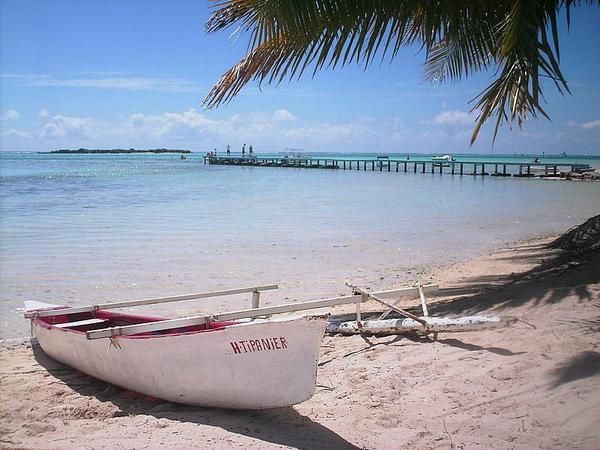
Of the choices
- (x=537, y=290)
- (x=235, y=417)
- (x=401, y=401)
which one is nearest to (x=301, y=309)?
(x=235, y=417)

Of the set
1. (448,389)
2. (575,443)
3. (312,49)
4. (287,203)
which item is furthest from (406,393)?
(287,203)

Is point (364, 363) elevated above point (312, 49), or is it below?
below

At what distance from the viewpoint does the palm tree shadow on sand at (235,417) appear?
12.2 feet

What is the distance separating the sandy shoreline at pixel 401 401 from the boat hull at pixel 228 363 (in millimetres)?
165

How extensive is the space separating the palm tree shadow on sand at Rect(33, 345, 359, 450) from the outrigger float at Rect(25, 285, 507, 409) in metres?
0.09

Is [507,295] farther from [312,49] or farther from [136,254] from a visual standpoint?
[136,254]

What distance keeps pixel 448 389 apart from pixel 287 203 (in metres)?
20.7

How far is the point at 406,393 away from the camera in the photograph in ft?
13.4

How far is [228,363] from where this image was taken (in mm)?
4051

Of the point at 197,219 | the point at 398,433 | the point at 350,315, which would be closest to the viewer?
the point at 398,433

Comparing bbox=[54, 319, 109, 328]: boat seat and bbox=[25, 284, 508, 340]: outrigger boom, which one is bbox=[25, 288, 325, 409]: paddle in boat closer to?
bbox=[25, 284, 508, 340]: outrigger boom

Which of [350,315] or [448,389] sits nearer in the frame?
[448,389]

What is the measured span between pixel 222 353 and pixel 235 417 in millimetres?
506

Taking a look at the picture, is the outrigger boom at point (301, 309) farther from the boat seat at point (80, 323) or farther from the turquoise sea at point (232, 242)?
the turquoise sea at point (232, 242)
